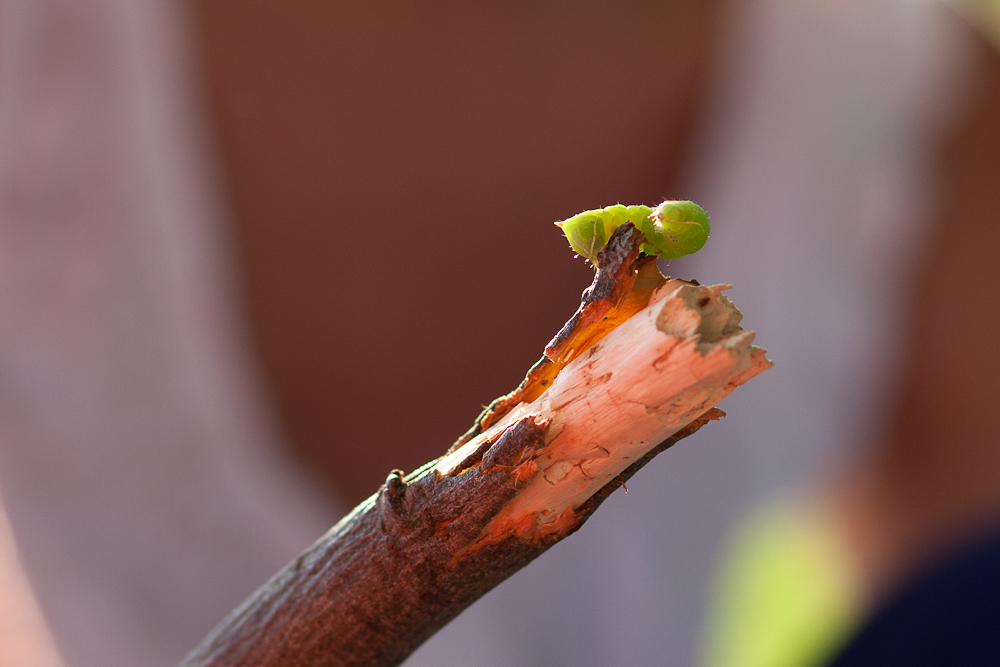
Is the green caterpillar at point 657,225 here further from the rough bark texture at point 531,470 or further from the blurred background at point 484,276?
the blurred background at point 484,276

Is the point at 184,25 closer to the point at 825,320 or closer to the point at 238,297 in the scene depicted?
the point at 238,297

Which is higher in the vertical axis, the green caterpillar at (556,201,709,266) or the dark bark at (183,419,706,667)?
the green caterpillar at (556,201,709,266)

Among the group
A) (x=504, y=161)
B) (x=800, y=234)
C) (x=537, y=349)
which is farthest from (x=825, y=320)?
(x=504, y=161)

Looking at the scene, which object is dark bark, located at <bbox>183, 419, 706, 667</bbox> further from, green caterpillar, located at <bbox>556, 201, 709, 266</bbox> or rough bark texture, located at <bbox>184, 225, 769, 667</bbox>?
green caterpillar, located at <bbox>556, 201, 709, 266</bbox>

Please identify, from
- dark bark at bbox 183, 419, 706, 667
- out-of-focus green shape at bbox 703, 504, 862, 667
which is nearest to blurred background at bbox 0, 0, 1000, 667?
out-of-focus green shape at bbox 703, 504, 862, 667

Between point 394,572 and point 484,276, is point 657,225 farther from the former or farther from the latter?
point 484,276
